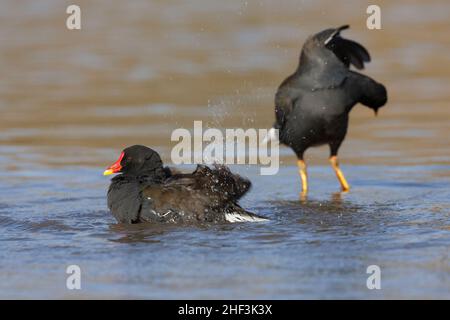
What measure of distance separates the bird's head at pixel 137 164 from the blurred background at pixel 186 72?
276 centimetres

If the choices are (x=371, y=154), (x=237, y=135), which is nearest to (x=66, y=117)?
(x=237, y=135)

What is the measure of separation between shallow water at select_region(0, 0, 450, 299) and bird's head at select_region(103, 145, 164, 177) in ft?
1.53

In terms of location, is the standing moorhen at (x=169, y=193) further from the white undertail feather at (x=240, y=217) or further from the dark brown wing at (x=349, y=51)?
the dark brown wing at (x=349, y=51)

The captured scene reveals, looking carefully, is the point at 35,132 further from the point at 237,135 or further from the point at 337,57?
the point at 337,57

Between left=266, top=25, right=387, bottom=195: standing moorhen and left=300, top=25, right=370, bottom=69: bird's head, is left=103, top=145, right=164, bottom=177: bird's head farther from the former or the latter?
left=300, top=25, right=370, bottom=69: bird's head

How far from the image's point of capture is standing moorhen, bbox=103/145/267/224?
324 inches

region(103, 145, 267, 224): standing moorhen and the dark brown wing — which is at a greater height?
the dark brown wing

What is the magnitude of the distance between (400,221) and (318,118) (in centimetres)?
183

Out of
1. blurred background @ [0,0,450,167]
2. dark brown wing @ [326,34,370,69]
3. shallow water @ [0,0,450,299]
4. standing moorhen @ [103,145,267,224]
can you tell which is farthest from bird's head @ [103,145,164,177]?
blurred background @ [0,0,450,167]

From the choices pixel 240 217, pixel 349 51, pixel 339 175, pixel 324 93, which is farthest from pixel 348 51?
pixel 240 217

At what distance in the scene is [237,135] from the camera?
1205 cm

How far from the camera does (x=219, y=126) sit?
12.8 metres

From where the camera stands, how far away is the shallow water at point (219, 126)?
677 centimetres

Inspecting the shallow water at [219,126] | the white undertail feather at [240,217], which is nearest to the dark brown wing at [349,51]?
the shallow water at [219,126]
